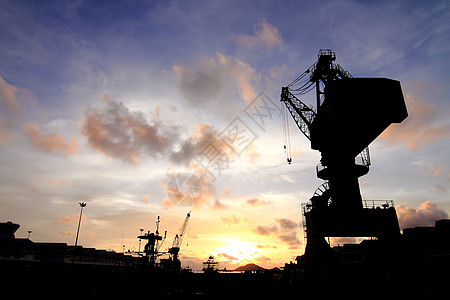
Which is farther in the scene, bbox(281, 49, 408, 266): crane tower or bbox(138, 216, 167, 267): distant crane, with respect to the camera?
bbox(138, 216, 167, 267): distant crane

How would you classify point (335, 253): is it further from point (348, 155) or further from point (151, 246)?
point (151, 246)

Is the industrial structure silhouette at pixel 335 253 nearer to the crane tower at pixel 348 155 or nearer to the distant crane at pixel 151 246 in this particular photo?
the crane tower at pixel 348 155

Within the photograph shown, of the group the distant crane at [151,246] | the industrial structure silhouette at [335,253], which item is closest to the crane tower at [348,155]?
the industrial structure silhouette at [335,253]

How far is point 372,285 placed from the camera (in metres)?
24.9

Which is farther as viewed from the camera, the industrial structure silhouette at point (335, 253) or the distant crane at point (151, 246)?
the distant crane at point (151, 246)

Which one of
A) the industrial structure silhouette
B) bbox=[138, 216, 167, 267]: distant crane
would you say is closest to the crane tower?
the industrial structure silhouette

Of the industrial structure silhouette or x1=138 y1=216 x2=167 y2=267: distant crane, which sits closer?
the industrial structure silhouette

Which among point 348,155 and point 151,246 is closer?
point 348,155

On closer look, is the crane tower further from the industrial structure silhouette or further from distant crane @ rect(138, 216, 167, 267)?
distant crane @ rect(138, 216, 167, 267)

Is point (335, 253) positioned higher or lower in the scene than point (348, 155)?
lower

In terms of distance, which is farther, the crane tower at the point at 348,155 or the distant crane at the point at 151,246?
the distant crane at the point at 151,246

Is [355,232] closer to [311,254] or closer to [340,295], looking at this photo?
[311,254]

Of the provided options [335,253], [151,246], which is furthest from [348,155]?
[151,246]

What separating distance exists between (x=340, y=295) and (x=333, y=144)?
17.9 meters
